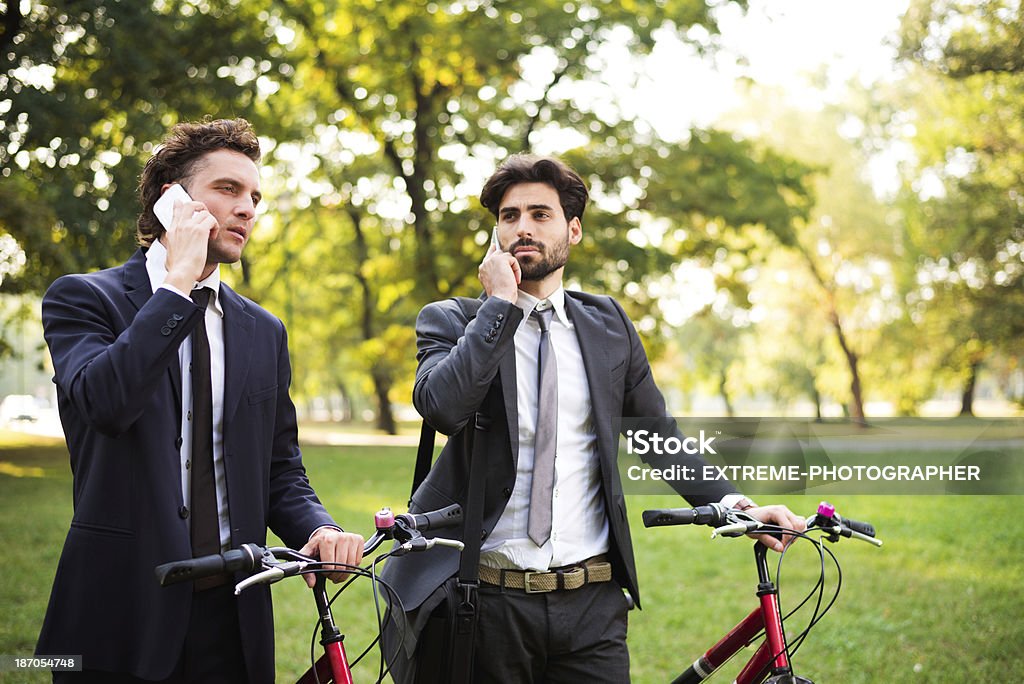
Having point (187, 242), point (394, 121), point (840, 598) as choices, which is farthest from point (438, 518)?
point (394, 121)

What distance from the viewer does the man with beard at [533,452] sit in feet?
10.7

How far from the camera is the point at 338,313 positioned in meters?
33.0

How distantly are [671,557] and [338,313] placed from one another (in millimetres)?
23268

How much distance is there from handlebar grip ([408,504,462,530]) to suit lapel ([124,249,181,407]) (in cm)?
76

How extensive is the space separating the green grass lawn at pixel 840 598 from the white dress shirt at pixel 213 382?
4089mm

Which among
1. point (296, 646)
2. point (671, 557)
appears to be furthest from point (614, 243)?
point (296, 646)

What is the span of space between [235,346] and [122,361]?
1.92ft

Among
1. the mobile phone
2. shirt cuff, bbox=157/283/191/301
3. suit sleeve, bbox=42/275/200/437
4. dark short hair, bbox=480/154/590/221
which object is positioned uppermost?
dark short hair, bbox=480/154/590/221

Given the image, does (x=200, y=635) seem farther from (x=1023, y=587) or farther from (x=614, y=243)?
(x=614, y=243)

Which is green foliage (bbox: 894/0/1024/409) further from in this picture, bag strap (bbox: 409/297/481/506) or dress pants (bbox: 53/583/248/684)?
dress pants (bbox: 53/583/248/684)

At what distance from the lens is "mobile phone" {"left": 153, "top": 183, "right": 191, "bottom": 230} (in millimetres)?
2947

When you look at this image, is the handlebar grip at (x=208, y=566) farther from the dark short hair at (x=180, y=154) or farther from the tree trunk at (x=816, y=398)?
the tree trunk at (x=816, y=398)

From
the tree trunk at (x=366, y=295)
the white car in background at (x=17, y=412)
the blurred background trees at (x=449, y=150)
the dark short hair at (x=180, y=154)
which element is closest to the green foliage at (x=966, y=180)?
the blurred background trees at (x=449, y=150)

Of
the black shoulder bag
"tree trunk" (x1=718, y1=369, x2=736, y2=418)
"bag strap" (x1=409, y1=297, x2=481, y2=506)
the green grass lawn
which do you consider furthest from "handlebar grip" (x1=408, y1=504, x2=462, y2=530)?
"tree trunk" (x1=718, y1=369, x2=736, y2=418)
